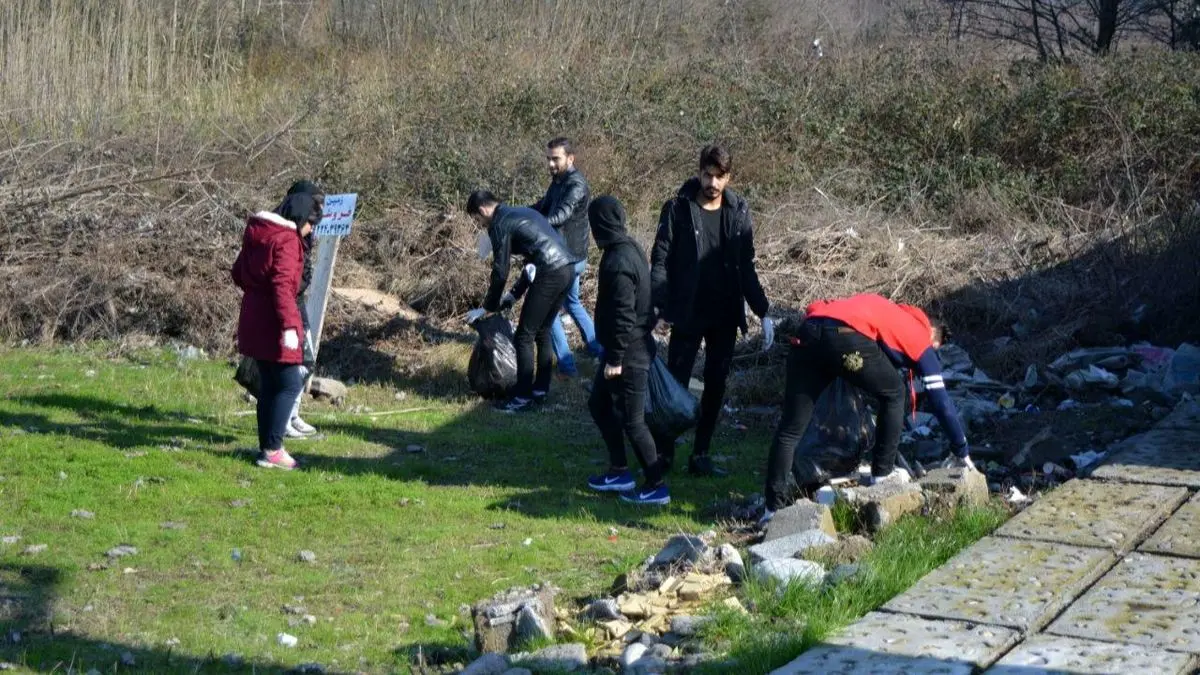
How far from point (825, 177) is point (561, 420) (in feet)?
25.3

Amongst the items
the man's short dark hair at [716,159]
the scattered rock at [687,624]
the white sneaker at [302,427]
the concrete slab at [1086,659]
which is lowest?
the white sneaker at [302,427]

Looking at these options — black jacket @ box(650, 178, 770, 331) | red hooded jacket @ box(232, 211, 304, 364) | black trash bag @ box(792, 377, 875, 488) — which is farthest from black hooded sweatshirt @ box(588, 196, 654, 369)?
red hooded jacket @ box(232, 211, 304, 364)

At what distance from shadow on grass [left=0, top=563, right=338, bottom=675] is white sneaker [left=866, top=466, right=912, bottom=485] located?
314 centimetres

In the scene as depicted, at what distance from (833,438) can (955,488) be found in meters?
1.00

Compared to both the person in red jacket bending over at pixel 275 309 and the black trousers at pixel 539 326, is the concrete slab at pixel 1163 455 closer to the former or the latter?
the black trousers at pixel 539 326

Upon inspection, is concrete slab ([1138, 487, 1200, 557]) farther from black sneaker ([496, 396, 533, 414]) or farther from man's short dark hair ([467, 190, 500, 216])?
man's short dark hair ([467, 190, 500, 216])

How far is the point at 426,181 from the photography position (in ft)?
55.3

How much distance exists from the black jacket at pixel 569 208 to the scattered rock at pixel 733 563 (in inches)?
221

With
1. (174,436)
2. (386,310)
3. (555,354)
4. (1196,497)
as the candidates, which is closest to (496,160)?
(386,310)

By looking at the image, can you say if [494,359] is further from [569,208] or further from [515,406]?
[569,208]

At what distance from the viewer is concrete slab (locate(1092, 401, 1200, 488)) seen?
761 centimetres

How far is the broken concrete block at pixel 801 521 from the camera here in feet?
23.1

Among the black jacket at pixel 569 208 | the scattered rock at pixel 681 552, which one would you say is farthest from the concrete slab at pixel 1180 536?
the black jacket at pixel 569 208

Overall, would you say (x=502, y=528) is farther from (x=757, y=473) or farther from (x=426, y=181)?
(x=426, y=181)
